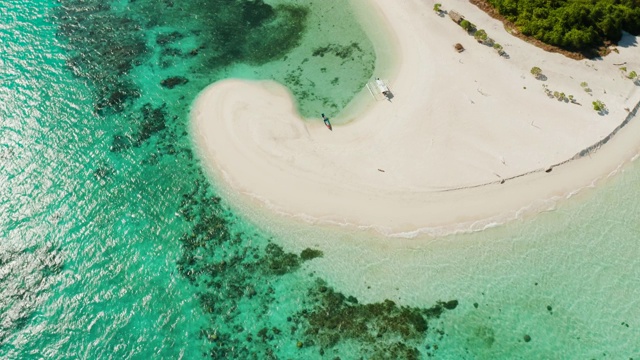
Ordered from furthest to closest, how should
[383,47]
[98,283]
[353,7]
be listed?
[353,7] < [383,47] < [98,283]

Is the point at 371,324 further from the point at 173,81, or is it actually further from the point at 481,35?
the point at 481,35

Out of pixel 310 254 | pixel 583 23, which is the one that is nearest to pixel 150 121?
pixel 310 254

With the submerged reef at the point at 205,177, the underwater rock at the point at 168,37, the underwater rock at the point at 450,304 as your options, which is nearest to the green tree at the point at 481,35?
the submerged reef at the point at 205,177

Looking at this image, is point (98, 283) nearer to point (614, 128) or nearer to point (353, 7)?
point (353, 7)

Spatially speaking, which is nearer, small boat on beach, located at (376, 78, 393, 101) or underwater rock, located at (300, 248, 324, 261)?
underwater rock, located at (300, 248, 324, 261)

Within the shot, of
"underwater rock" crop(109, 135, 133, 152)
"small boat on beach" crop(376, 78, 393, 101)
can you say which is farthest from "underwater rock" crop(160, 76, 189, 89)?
"small boat on beach" crop(376, 78, 393, 101)

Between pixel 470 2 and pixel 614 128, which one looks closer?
pixel 614 128

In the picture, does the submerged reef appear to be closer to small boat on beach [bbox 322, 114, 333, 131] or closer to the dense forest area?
small boat on beach [bbox 322, 114, 333, 131]

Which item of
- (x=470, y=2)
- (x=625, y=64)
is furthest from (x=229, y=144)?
(x=625, y=64)
